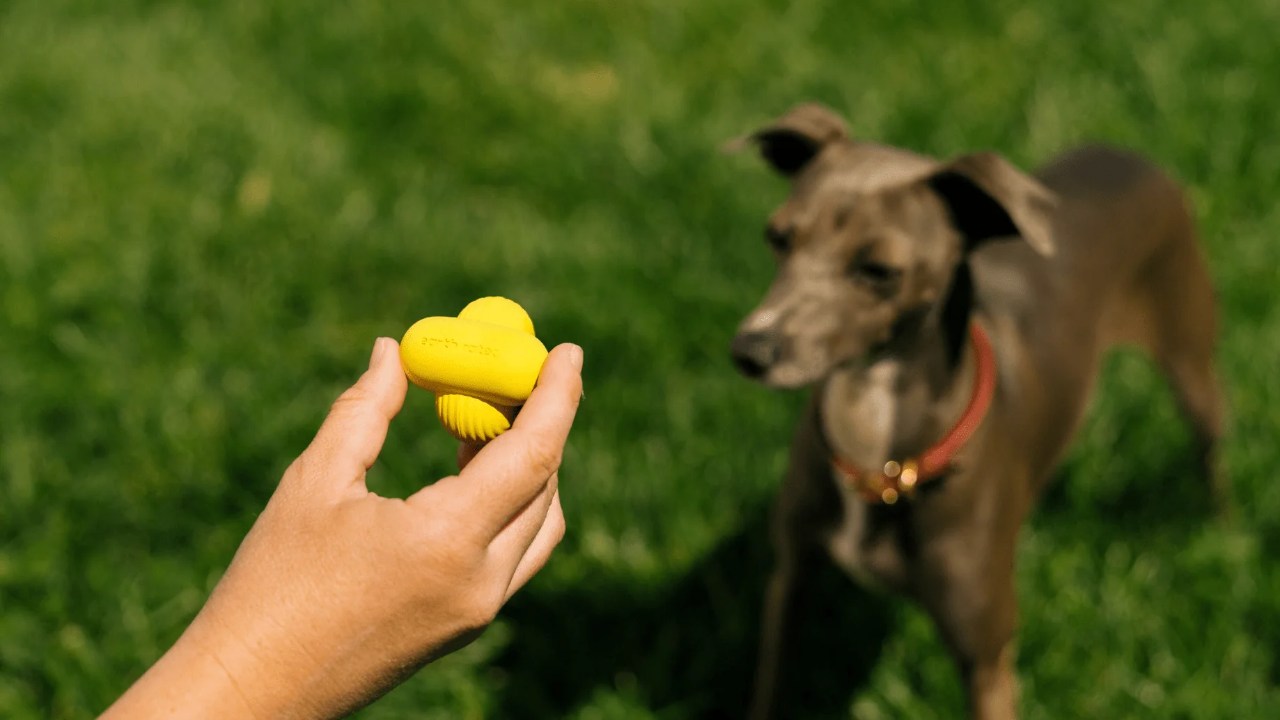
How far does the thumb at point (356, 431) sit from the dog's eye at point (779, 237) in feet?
4.18

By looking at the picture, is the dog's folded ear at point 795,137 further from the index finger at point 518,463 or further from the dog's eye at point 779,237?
the index finger at point 518,463

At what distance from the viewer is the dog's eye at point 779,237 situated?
2.91 meters

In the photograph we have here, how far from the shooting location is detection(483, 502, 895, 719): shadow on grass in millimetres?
3383

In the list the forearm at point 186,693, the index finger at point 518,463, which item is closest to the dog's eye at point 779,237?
the index finger at point 518,463

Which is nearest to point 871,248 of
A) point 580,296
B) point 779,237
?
point 779,237

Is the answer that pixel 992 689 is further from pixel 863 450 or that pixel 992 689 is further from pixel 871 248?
pixel 871 248

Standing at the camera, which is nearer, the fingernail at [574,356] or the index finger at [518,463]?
the index finger at [518,463]

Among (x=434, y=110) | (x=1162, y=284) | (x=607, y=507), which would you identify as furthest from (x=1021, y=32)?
(x=607, y=507)

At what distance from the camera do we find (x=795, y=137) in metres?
3.13

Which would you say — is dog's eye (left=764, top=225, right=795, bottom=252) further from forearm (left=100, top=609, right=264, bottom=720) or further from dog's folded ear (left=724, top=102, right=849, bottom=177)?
forearm (left=100, top=609, right=264, bottom=720)

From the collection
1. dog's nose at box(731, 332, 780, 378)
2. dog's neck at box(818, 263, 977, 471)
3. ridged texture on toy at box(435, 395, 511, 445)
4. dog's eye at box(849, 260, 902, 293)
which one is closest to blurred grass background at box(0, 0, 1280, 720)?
dog's neck at box(818, 263, 977, 471)

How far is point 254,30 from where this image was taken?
5.67 m

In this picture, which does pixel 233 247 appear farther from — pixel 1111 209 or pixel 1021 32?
pixel 1021 32

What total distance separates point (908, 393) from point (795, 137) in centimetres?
73
